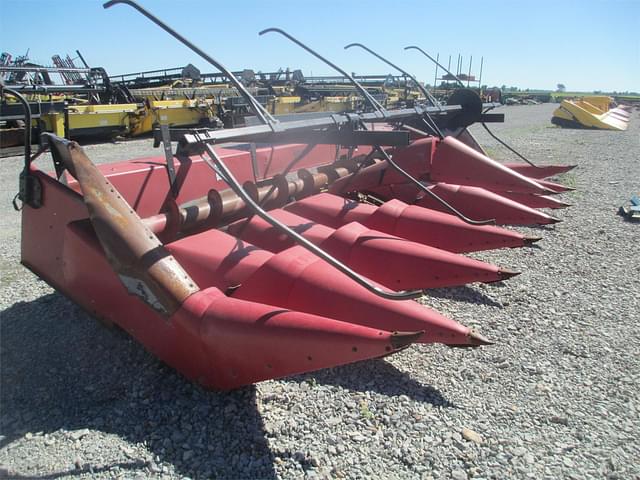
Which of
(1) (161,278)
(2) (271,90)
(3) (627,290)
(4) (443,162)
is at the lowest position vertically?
(3) (627,290)

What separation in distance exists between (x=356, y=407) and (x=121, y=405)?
1040mm

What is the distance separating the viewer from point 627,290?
339cm

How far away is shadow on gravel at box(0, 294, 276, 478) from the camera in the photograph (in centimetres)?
182

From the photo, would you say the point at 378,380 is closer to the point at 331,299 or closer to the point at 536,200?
the point at 331,299

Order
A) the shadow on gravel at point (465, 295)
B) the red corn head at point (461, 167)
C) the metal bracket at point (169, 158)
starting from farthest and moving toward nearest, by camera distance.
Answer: the red corn head at point (461, 167) < the shadow on gravel at point (465, 295) < the metal bracket at point (169, 158)

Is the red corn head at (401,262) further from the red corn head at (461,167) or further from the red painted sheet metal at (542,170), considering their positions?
the red painted sheet metal at (542,170)

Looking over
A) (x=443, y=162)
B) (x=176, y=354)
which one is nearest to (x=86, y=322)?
(x=176, y=354)

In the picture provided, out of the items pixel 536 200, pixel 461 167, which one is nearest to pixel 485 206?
pixel 461 167

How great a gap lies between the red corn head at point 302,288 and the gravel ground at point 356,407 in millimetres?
393

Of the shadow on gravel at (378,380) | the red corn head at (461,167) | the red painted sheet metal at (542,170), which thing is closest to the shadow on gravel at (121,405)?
the shadow on gravel at (378,380)

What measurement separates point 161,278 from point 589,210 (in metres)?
5.36

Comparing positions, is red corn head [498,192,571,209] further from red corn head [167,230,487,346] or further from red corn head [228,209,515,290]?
red corn head [167,230,487,346]

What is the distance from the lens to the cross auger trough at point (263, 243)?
1840 mm

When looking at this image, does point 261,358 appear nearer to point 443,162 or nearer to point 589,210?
point 443,162
